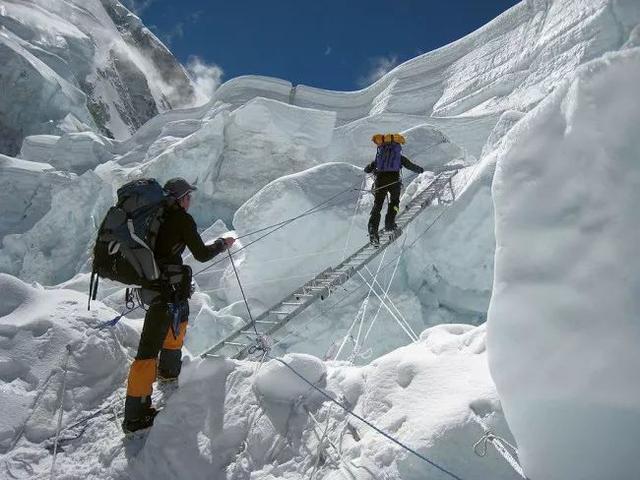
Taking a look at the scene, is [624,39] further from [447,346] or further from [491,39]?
[447,346]

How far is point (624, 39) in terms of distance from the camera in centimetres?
1140

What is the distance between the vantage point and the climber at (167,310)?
8.04 feet

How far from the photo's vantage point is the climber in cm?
245

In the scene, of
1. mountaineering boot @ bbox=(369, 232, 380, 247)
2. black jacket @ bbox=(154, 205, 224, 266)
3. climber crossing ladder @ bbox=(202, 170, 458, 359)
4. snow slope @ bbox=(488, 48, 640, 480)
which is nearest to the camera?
snow slope @ bbox=(488, 48, 640, 480)

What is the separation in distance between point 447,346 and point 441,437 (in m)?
0.78

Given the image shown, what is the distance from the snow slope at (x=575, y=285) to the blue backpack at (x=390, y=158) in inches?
167

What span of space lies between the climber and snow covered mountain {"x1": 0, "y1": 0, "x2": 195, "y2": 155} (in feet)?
76.7

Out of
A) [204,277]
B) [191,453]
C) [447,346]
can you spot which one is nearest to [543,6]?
[204,277]

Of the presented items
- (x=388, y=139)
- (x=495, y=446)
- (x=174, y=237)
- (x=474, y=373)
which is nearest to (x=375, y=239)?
(x=388, y=139)

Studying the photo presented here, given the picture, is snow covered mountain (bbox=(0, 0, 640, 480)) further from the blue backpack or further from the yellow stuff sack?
the yellow stuff sack

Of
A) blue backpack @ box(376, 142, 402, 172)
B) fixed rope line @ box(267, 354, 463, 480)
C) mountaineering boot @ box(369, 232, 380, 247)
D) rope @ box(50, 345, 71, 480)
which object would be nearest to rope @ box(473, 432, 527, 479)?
fixed rope line @ box(267, 354, 463, 480)

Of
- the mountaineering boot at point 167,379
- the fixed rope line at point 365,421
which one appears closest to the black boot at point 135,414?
the mountaineering boot at point 167,379

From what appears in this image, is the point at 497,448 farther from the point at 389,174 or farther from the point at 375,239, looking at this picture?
the point at 389,174

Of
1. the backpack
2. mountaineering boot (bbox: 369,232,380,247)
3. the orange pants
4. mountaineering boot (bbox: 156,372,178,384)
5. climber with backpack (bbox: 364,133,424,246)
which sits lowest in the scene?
mountaineering boot (bbox: 156,372,178,384)
